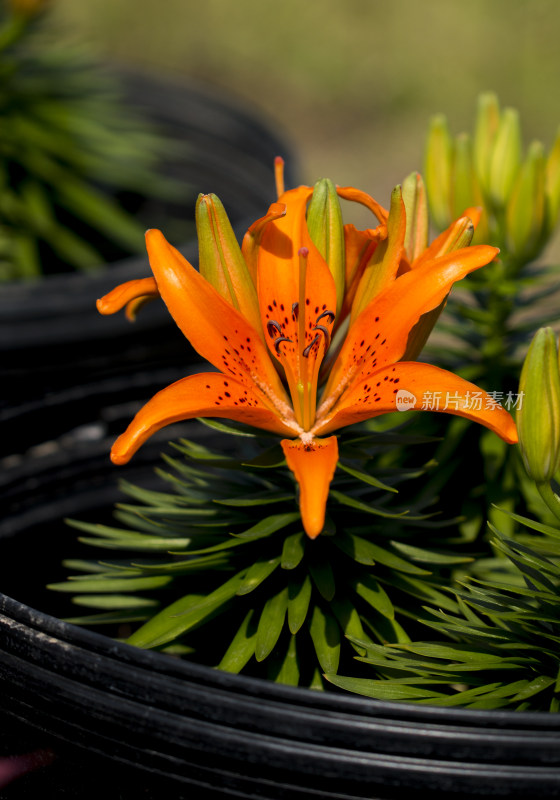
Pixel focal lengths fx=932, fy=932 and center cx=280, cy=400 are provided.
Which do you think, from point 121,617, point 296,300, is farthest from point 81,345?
point 296,300

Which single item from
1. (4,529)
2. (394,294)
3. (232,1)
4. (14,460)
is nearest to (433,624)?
(394,294)

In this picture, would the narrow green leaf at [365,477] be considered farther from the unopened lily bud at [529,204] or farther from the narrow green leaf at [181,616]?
the unopened lily bud at [529,204]

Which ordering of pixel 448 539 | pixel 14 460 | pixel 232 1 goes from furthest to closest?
pixel 232 1 < pixel 14 460 < pixel 448 539

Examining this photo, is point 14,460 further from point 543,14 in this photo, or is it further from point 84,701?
point 543,14

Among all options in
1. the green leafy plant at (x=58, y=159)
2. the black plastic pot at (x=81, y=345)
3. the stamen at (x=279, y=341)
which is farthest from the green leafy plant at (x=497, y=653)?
the green leafy plant at (x=58, y=159)

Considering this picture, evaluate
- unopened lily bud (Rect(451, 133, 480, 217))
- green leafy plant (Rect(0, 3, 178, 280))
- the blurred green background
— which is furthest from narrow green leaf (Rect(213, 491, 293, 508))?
the blurred green background

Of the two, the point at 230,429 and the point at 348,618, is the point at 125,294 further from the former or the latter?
the point at 348,618
